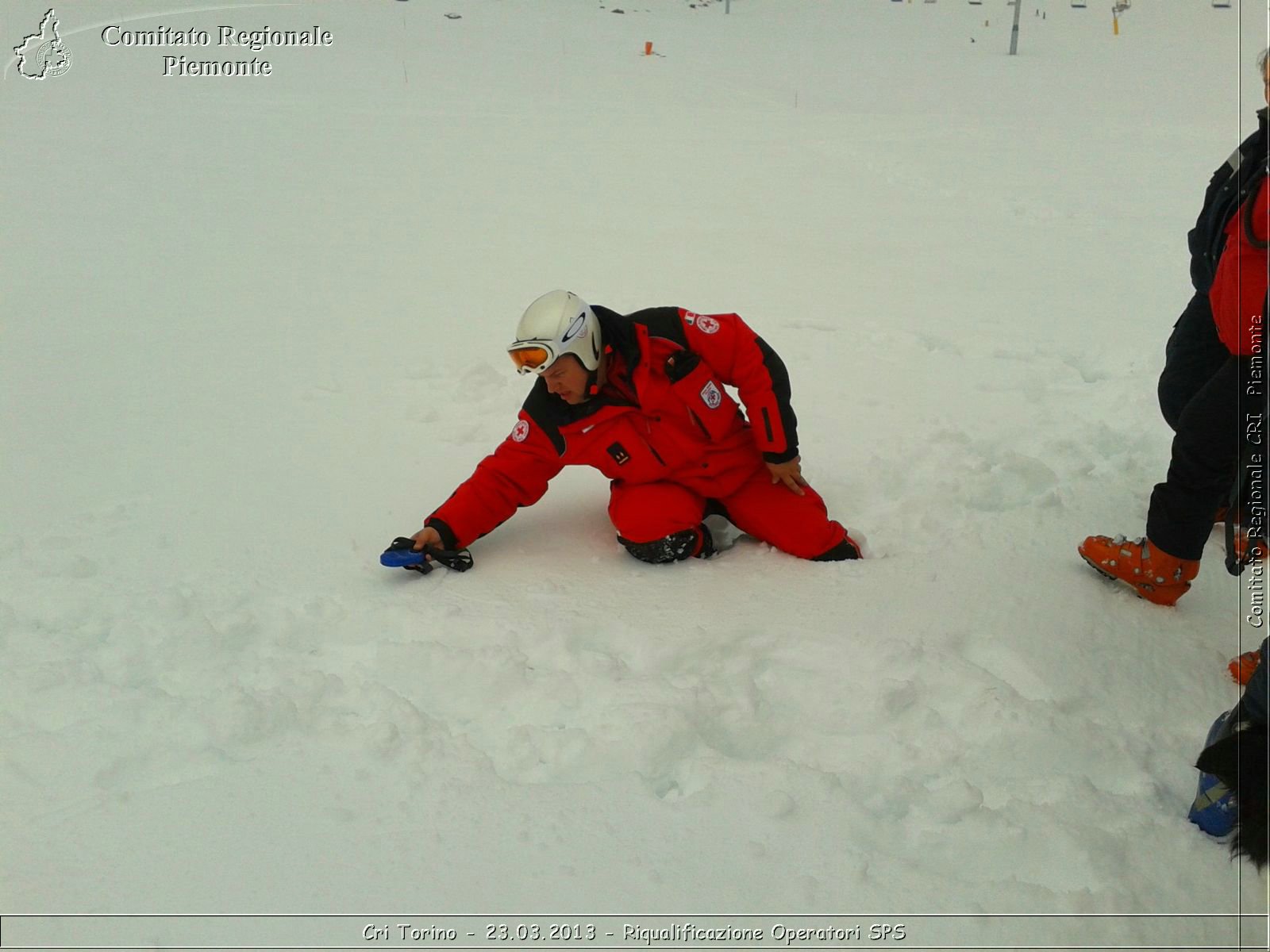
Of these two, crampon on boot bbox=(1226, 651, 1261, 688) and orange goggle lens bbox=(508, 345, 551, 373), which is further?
orange goggle lens bbox=(508, 345, 551, 373)

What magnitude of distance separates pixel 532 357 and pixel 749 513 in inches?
39.5

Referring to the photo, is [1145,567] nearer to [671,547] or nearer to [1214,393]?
[1214,393]

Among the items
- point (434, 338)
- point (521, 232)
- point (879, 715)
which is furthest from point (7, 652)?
point (521, 232)

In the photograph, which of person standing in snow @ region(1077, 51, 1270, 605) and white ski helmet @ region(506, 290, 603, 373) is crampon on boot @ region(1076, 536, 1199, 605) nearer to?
person standing in snow @ region(1077, 51, 1270, 605)

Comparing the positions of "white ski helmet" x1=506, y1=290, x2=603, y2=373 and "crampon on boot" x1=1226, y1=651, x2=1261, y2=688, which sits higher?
"white ski helmet" x1=506, y1=290, x2=603, y2=373

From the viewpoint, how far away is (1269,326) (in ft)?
7.88

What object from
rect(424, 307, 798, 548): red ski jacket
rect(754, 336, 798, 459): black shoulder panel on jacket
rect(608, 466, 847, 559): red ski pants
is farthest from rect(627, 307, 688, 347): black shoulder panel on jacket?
rect(608, 466, 847, 559): red ski pants

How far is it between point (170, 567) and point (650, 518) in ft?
5.17

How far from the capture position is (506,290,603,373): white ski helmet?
2.94 m

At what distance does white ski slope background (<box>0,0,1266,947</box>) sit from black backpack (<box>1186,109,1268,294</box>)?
3.20 ft

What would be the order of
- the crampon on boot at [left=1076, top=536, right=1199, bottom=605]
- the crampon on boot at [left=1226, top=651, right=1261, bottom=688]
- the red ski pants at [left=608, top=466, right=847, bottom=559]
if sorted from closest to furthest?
the crampon on boot at [left=1226, top=651, right=1261, bottom=688] → the crampon on boot at [left=1076, top=536, right=1199, bottom=605] → the red ski pants at [left=608, top=466, right=847, bottom=559]

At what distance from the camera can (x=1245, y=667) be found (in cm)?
256

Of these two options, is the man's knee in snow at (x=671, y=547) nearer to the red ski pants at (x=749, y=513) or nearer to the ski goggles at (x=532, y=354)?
the red ski pants at (x=749, y=513)

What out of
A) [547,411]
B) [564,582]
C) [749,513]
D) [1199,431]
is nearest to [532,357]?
[547,411]
